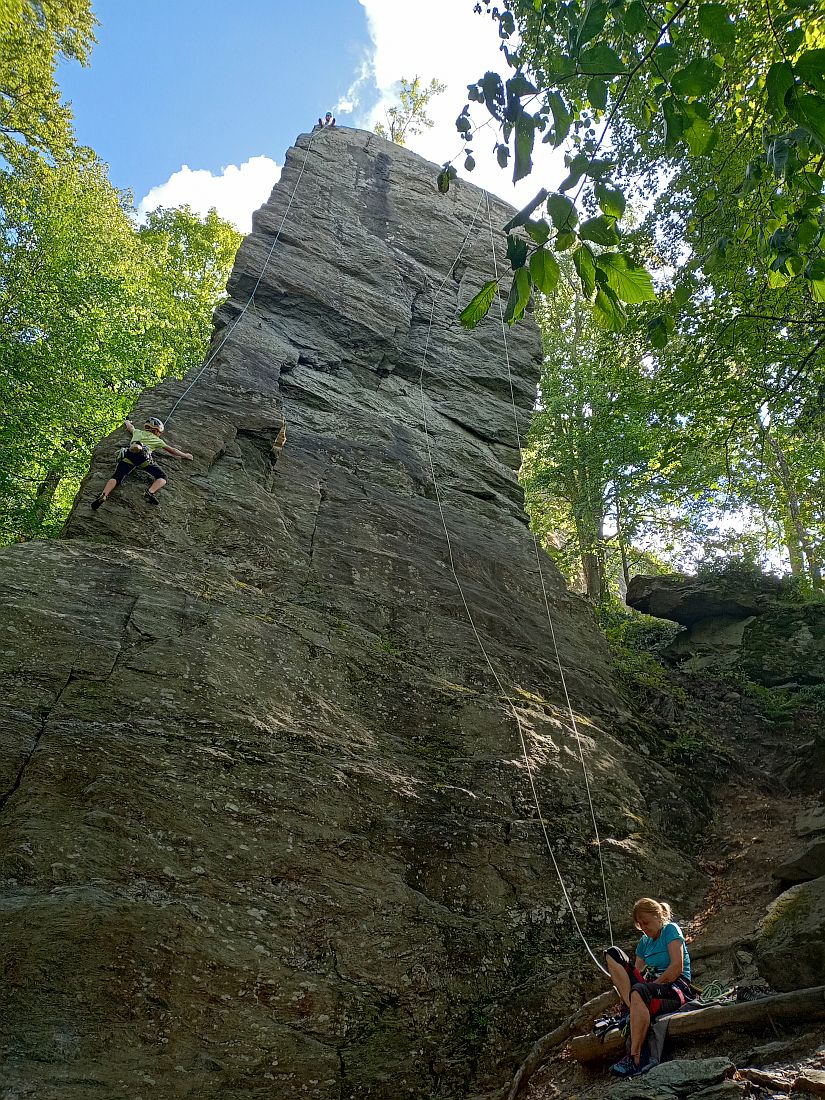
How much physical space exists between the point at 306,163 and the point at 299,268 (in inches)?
172

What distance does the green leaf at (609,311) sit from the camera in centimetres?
261

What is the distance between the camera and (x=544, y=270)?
2.46 meters

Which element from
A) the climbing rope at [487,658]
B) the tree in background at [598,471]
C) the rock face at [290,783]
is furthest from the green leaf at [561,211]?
the tree in background at [598,471]

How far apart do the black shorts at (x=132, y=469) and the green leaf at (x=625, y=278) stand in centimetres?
654

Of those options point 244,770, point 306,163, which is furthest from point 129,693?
point 306,163

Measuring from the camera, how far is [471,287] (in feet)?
50.4

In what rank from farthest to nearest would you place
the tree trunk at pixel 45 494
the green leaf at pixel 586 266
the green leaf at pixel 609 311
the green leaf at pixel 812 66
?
the tree trunk at pixel 45 494 → the green leaf at pixel 609 311 → the green leaf at pixel 586 266 → the green leaf at pixel 812 66

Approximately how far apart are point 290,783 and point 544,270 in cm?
466

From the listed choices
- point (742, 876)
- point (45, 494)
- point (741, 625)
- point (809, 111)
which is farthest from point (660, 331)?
point (45, 494)

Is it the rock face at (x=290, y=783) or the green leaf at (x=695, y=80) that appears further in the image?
the rock face at (x=290, y=783)

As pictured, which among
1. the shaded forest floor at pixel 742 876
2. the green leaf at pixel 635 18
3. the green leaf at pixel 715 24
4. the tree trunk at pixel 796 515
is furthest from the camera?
the tree trunk at pixel 796 515

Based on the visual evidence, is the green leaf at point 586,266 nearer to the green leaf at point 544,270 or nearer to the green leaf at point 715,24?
the green leaf at point 544,270

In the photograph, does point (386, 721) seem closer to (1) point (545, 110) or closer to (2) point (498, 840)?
(2) point (498, 840)

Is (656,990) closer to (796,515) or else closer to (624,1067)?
(624,1067)
